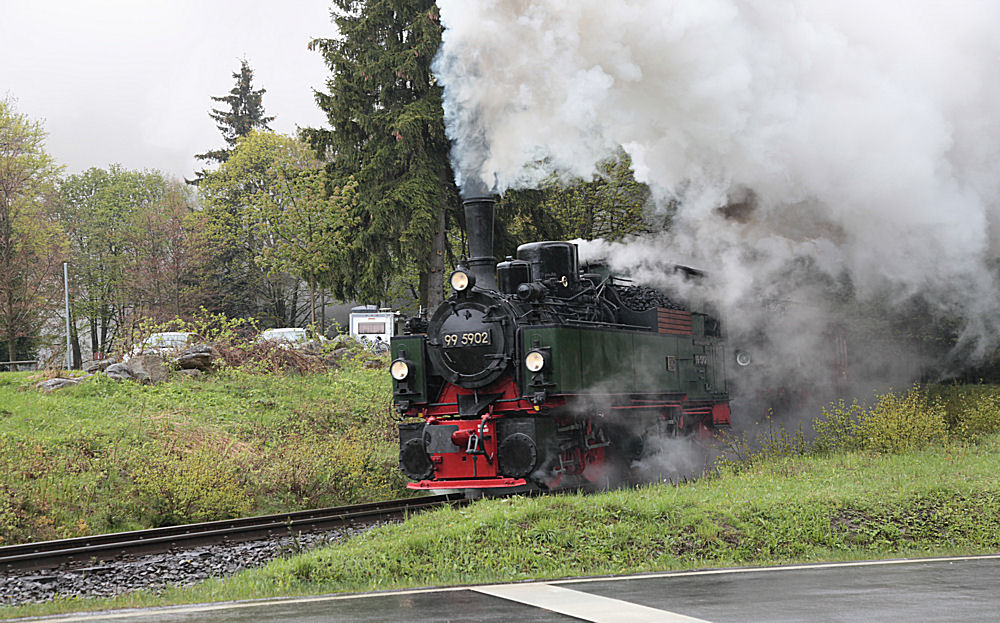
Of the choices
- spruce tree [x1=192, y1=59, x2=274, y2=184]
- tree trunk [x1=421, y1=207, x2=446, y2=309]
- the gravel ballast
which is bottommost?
the gravel ballast

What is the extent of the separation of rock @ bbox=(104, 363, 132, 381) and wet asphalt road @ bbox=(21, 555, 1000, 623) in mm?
13341

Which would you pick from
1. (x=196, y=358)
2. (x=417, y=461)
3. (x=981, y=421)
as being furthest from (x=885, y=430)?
(x=196, y=358)

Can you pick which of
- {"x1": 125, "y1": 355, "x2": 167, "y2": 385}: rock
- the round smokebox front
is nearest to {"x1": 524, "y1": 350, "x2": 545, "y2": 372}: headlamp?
the round smokebox front

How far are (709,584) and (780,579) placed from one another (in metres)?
0.59

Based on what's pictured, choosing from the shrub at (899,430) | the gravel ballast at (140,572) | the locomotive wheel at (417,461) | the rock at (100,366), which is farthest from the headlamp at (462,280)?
the rock at (100,366)

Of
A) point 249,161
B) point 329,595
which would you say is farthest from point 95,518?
point 249,161

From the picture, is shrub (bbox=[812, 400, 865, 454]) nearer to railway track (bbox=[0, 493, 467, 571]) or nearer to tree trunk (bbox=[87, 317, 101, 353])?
railway track (bbox=[0, 493, 467, 571])

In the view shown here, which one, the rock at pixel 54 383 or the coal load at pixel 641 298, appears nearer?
the coal load at pixel 641 298

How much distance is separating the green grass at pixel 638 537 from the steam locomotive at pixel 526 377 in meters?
1.73

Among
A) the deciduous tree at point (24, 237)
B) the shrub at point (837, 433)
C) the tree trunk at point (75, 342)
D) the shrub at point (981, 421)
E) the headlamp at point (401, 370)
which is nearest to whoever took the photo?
the headlamp at point (401, 370)

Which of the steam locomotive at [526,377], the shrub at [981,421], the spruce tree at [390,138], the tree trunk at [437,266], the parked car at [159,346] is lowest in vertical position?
the shrub at [981,421]

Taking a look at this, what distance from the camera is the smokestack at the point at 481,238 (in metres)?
13.0

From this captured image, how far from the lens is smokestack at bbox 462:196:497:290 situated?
13026mm

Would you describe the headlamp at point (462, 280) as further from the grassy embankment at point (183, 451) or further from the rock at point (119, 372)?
the rock at point (119, 372)
